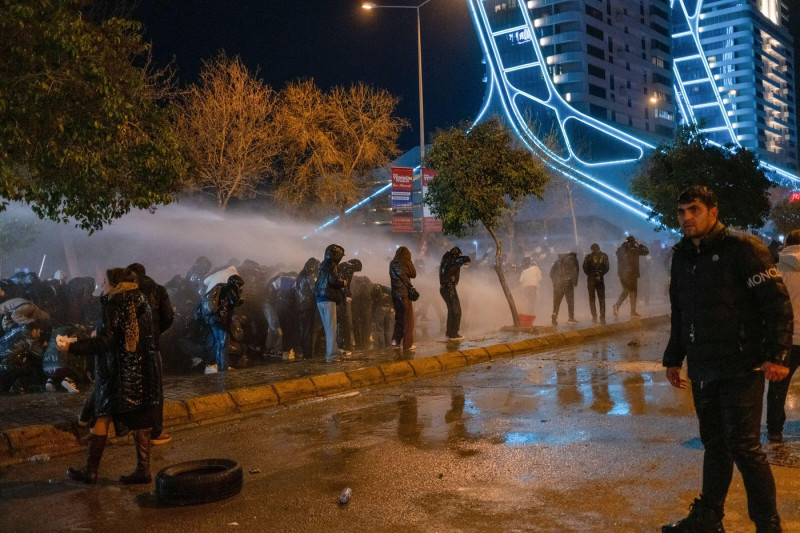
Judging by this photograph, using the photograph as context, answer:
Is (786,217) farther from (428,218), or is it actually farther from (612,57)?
(612,57)

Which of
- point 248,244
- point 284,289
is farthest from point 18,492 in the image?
point 248,244

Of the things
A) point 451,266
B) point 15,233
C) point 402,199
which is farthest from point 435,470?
point 15,233

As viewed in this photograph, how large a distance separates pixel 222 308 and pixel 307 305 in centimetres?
192

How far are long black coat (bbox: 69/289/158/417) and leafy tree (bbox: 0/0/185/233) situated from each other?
2.54m

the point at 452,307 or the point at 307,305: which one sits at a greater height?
the point at 307,305

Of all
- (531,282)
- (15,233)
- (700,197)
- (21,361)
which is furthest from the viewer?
(15,233)

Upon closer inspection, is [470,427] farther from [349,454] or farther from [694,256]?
[694,256]

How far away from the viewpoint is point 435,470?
530 cm

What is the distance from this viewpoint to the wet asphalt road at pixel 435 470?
4336mm

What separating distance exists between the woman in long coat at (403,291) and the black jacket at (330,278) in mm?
1205

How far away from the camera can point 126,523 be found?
4.52 metres

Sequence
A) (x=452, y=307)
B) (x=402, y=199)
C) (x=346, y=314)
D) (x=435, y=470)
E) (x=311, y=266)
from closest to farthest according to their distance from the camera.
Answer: (x=435, y=470) < (x=311, y=266) < (x=346, y=314) < (x=452, y=307) < (x=402, y=199)

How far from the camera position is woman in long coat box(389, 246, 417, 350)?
1148cm

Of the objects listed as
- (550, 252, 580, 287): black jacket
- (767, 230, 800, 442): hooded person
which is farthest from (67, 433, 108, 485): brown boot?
(550, 252, 580, 287): black jacket
